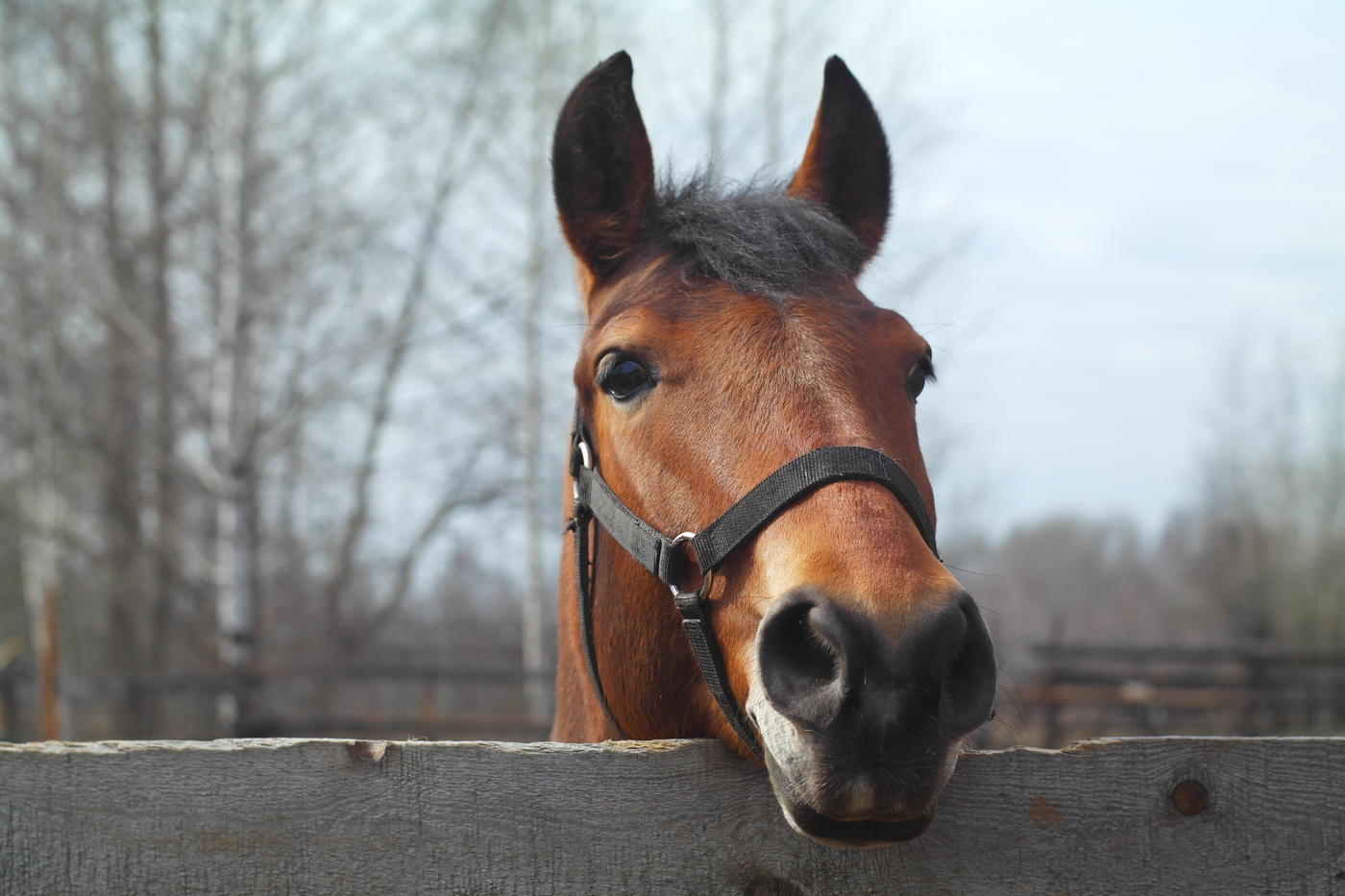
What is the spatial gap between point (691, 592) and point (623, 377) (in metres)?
0.57

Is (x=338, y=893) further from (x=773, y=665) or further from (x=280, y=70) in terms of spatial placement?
→ (x=280, y=70)

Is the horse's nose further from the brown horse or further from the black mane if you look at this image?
the black mane

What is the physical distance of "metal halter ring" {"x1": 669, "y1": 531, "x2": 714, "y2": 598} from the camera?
5.93ft

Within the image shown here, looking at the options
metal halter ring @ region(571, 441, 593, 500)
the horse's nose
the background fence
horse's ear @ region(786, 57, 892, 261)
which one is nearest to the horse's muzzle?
the horse's nose

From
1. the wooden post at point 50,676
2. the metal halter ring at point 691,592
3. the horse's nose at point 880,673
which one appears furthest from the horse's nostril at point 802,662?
the wooden post at point 50,676

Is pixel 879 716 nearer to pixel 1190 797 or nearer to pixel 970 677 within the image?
pixel 970 677

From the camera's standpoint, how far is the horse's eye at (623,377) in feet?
6.99

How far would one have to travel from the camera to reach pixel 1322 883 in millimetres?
1502

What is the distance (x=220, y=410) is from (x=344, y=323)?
2245mm

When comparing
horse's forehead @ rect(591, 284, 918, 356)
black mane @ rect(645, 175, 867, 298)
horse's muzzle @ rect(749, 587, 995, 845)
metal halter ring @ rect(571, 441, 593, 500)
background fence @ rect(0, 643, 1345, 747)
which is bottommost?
background fence @ rect(0, 643, 1345, 747)

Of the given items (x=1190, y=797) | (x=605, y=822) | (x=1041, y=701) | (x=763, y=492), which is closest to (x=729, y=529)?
(x=763, y=492)

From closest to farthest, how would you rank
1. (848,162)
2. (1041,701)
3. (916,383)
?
(916,383) < (848,162) < (1041,701)

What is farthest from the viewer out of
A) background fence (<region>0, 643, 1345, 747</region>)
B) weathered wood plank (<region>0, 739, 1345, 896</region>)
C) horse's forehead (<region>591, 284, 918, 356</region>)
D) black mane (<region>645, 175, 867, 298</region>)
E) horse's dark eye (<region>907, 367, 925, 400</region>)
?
background fence (<region>0, 643, 1345, 747</region>)

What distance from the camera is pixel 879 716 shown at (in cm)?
137
